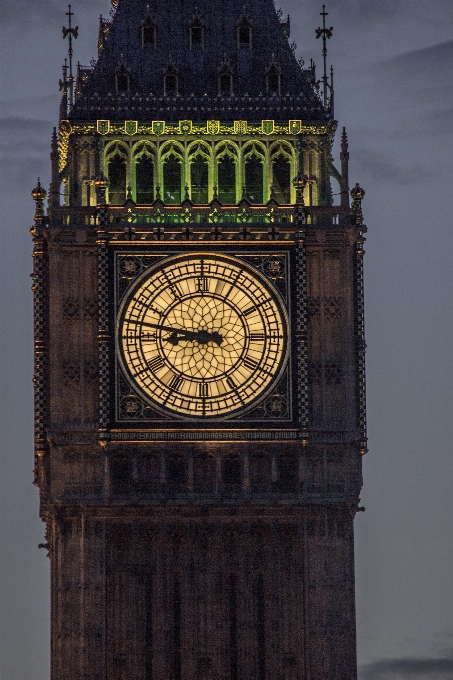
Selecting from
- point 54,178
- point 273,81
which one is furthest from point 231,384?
point 273,81

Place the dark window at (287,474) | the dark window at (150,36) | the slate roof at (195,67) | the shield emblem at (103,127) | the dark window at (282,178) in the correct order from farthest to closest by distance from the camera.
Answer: the dark window at (150,36), the slate roof at (195,67), the dark window at (282,178), the shield emblem at (103,127), the dark window at (287,474)

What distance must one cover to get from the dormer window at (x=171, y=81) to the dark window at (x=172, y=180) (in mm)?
1588

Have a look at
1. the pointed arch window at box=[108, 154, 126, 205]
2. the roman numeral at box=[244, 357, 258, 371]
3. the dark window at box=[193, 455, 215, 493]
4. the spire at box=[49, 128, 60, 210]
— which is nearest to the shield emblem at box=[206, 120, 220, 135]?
the pointed arch window at box=[108, 154, 126, 205]

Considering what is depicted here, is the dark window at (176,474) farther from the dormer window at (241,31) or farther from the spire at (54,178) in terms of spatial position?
the dormer window at (241,31)

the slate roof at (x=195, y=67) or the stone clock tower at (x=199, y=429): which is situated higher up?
the slate roof at (x=195, y=67)

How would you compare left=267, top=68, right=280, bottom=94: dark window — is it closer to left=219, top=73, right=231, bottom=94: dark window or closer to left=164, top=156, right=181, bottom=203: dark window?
left=219, top=73, right=231, bottom=94: dark window

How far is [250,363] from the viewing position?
70312mm

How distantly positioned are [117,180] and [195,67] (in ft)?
10.7

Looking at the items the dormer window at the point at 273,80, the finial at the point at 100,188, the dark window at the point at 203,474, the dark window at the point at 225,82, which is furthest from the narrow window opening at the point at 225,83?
the dark window at the point at 203,474

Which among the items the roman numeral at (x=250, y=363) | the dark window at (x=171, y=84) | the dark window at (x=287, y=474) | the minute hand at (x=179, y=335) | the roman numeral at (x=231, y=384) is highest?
the dark window at (x=171, y=84)

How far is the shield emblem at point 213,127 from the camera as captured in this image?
72.0 meters

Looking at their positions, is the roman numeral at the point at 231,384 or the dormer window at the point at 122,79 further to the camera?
the dormer window at the point at 122,79

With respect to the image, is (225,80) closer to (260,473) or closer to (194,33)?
(194,33)

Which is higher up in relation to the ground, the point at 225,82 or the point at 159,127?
the point at 225,82
